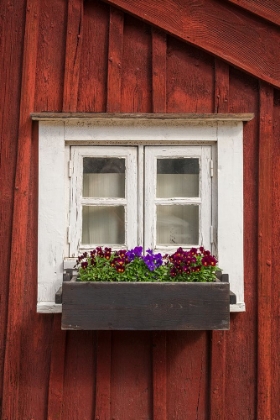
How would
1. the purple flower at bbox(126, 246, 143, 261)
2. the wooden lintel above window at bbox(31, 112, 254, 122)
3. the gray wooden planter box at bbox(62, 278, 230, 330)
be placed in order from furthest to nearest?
the wooden lintel above window at bbox(31, 112, 254, 122) < the purple flower at bbox(126, 246, 143, 261) < the gray wooden planter box at bbox(62, 278, 230, 330)

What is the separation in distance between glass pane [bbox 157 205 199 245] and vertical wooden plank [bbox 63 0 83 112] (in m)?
1.01

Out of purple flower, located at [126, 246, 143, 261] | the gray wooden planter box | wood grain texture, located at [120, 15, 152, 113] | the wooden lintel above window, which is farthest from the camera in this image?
wood grain texture, located at [120, 15, 152, 113]

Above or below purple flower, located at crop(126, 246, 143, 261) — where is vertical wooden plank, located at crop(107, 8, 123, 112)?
above

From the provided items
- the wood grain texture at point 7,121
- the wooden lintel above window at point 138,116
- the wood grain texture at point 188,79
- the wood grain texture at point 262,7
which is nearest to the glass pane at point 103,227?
the wood grain texture at point 7,121

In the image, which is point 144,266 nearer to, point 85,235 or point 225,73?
point 85,235

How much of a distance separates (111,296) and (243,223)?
3.50 feet

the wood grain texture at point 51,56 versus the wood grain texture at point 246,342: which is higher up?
the wood grain texture at point 51,56

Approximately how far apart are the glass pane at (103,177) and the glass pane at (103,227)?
0.35 ft

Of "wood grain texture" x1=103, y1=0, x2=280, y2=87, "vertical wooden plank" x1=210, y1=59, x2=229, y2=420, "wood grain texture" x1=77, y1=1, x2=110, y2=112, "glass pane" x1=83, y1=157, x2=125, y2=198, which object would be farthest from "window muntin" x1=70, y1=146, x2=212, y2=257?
"wood grain texture" x1=103, y1=0, x2=280, y2=87

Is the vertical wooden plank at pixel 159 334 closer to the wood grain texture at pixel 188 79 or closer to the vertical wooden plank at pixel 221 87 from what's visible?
the wood grain texture at pixel 188 79

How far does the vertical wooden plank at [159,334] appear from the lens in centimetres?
319

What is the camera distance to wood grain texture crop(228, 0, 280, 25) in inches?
126

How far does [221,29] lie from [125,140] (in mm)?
1025

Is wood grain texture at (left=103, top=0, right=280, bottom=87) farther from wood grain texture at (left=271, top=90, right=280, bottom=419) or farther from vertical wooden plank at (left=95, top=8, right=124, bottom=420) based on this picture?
wood grain texture at (left=271, top=90, right=280, bottom=419)
